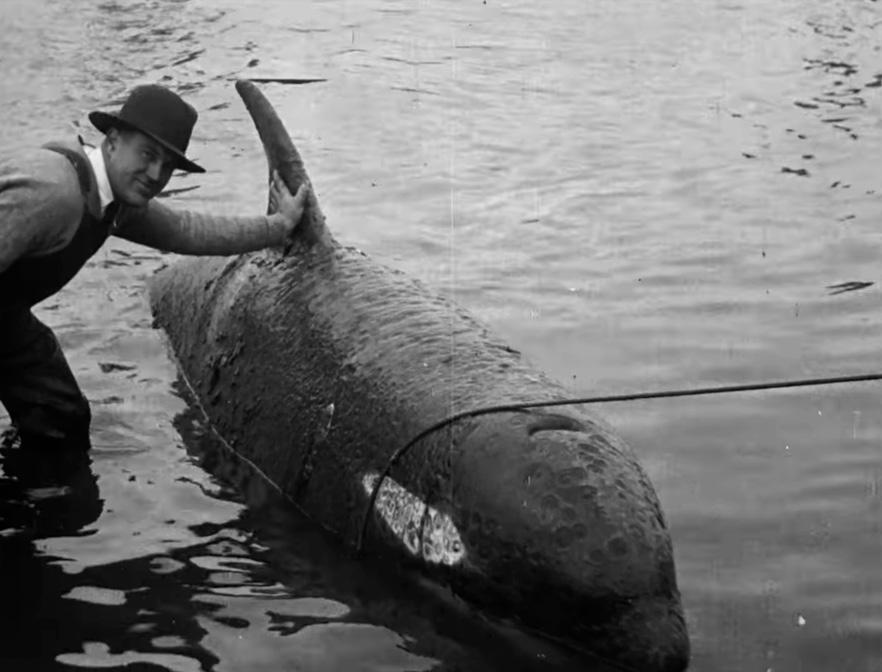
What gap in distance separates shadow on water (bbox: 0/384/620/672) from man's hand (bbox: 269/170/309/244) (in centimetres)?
155

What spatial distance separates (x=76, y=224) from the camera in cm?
761

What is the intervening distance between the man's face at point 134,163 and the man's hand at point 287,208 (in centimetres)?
105

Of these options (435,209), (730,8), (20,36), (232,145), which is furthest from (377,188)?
(730,8)

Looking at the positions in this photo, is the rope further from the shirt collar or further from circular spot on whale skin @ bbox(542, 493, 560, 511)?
the shirt collar

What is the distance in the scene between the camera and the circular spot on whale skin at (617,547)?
20.9ft

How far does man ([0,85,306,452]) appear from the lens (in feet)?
24.3

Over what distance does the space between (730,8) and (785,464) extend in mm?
13536

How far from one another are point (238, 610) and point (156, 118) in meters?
2.41

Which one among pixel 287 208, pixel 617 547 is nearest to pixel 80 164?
pixel 287 208

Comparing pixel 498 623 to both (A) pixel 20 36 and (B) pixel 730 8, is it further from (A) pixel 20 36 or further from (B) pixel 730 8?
(B) pixel 730 8

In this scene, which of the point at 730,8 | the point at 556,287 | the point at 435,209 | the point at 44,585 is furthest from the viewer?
the point at 730,8

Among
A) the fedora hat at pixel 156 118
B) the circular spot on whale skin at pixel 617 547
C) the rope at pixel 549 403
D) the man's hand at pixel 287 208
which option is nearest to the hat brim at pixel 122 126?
the fedora hat at pixel 156 118

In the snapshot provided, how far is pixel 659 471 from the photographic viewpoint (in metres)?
8.72

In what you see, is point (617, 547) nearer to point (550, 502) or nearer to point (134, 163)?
point (550, 502)
